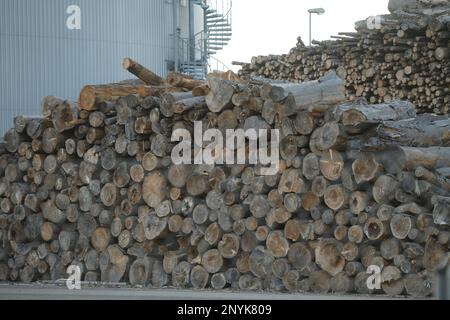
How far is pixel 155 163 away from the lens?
7410 mm

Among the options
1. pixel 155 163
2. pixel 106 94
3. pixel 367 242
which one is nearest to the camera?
pixel 367 242

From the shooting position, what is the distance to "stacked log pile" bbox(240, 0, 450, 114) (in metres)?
12.8

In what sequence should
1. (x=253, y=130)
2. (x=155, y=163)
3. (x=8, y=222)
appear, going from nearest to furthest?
1. (x=253, y=130)
2. (x=155, y=163)
3. (x=8, y=222)

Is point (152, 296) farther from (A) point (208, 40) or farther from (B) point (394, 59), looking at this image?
(A) point (208, 40)

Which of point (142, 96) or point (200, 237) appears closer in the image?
point (200, 237)

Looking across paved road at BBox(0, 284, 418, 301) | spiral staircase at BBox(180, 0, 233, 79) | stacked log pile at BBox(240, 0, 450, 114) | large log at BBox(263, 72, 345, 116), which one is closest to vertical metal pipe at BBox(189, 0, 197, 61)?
spiral staircase at BBox(180, 0, 233, 79)

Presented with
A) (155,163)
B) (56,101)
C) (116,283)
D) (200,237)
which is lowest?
(116,283)

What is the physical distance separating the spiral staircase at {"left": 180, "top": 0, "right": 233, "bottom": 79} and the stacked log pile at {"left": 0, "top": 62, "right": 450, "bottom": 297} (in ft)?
32.9

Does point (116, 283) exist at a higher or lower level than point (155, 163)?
lower

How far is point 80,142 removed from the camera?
790 centimetres

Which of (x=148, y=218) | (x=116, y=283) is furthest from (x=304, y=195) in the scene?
(x=116, y=283)

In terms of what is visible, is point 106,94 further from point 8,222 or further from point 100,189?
point 8,222

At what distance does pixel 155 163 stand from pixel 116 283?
1231 millimetres

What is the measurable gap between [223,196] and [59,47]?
9.72m
